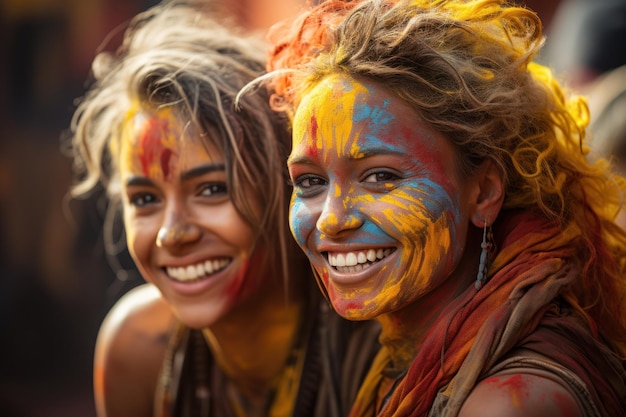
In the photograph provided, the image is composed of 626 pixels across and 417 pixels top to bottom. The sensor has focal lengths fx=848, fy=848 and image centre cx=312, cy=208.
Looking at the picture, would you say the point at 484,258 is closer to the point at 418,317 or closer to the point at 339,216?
the point at 418,317

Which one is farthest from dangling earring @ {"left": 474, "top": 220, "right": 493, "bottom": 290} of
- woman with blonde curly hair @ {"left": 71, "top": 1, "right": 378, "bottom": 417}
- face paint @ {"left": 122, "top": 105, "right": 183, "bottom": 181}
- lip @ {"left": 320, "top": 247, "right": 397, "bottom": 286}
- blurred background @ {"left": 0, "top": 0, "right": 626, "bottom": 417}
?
blurred background @ {"left": 0, "top": 0, "right": 626, "bottom": 417}

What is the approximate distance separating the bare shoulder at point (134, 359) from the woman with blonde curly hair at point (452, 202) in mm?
1356

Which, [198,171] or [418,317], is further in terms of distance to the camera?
[198,171]

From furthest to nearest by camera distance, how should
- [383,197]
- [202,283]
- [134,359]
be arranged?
[134,359] < [202,283] < [383,197]

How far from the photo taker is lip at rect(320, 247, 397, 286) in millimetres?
2486

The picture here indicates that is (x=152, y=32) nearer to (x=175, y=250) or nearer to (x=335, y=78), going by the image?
(x=175, y=250)

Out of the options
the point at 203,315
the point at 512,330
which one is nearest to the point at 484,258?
the point at 512,330

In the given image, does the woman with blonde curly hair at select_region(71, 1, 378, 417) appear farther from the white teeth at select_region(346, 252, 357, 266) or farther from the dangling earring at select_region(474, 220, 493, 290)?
the dangling earring at select_region(474, 220, 493, 290)

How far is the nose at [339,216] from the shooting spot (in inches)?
96.3

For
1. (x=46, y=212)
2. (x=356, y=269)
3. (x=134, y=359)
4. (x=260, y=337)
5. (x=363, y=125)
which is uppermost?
(x=363, y=125)

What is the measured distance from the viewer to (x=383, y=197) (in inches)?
96.1

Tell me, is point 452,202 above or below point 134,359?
above

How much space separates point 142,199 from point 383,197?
1.13 meters

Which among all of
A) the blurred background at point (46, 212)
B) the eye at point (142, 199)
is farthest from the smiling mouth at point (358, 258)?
the blurred background at point (46, 212)
